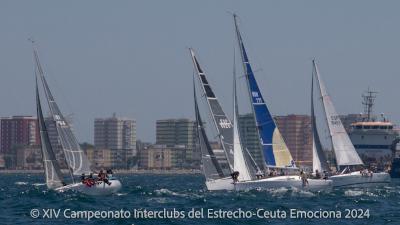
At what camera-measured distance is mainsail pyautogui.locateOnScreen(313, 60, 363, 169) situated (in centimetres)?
7800

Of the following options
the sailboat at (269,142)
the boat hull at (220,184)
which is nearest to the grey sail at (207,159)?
the boat hull at (220,184)

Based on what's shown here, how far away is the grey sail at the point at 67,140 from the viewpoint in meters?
65.4

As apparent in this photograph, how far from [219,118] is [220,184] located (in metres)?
3.93

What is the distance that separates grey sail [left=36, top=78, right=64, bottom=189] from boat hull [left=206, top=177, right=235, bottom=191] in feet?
26.4

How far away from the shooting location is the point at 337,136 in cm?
7906

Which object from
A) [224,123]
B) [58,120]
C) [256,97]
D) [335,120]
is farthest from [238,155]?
[335,120]

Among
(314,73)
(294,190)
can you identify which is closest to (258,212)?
(294,190)

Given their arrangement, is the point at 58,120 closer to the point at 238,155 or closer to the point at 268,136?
the point at 238,155

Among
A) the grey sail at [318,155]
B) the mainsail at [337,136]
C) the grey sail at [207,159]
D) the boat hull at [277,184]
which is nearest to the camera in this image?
the boat hull at [277,184]

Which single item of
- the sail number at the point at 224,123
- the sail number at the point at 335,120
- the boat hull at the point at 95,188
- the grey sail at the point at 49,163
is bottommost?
the boat hull at the point at 95,188

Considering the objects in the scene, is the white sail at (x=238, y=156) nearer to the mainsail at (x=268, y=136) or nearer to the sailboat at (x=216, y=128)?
the sailboat at (x=216, y=128)

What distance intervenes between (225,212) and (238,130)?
19.0m

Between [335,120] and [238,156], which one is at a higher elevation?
[335,120]

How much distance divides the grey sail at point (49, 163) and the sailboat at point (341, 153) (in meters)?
18.1
